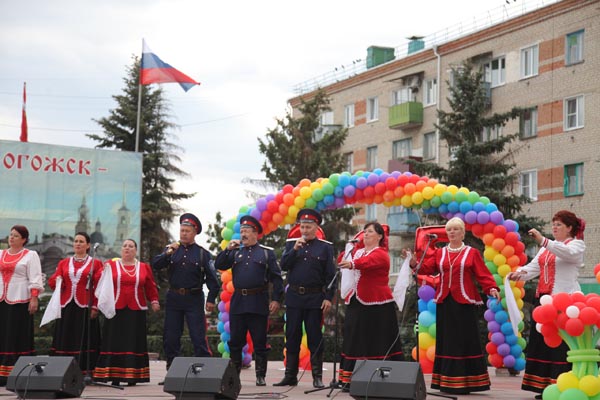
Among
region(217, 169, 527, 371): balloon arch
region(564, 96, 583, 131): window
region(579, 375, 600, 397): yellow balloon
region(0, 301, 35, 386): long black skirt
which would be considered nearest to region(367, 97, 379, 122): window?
region(564, 96, 583, 131): window

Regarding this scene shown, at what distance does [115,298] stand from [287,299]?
198 centimetres

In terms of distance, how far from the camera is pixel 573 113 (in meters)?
30.7

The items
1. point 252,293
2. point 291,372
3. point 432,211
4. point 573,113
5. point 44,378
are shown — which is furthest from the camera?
point 573,113

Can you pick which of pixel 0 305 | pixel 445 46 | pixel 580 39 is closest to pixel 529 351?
pixel 0 305

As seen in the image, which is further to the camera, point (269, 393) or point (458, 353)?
point (458, 353)

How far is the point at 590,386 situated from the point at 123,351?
17.9ft

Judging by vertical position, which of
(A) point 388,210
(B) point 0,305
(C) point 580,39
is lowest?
(B) point 0,305

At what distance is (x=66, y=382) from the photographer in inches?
357

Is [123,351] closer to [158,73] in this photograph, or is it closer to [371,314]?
[371,314]

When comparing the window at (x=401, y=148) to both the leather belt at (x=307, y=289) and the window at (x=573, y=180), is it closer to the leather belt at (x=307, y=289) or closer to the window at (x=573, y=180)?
the window at (x=573, y=180)

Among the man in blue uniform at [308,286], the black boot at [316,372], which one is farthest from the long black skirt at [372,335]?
the man in blue uniform at [308,286]

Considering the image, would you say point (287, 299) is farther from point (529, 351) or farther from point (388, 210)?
point (388, 210)

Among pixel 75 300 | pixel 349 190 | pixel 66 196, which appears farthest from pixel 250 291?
pixel 66 196

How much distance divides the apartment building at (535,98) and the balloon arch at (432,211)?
1144cm
